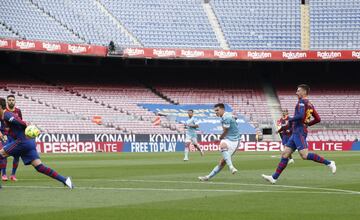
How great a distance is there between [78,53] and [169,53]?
7734 mm

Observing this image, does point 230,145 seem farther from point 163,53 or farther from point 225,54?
point 225,54

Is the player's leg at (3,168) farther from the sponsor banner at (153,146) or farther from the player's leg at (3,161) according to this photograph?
the sponsor banner at (153,146)

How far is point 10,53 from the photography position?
2461 inches

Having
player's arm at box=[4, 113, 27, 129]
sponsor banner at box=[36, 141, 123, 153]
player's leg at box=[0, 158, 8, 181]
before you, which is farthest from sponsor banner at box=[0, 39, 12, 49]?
player's arm at box=[4, 113, 27, 129]

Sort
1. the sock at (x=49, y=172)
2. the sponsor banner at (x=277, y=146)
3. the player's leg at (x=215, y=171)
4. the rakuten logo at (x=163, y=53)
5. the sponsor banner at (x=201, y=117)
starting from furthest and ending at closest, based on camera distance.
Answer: the rakuten logo at (x=163, y=53), the sponsor banner at (x=201, y=117), the sponsor banner at (x=277, y=146), the player's leg at (x=215, y=171), the sock at (x=49, y=172)

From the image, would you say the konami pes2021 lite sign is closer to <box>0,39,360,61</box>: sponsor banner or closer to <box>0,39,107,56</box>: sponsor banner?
<box>0,39,360,61</box>: sponsor banner

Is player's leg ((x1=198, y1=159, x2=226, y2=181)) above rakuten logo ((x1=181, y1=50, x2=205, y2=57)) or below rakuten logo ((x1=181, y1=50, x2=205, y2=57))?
below

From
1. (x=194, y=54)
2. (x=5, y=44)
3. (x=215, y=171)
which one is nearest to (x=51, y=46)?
(x=5, y=44)

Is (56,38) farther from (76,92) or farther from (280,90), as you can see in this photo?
(280,90)

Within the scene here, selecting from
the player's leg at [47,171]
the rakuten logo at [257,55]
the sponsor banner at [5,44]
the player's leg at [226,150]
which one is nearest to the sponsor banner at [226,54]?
the rakuten logo at [257,55]

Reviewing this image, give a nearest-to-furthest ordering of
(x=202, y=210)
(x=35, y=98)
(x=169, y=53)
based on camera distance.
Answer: (x=202, y=210) < (x=35, y=98) < (x=169, y=53)

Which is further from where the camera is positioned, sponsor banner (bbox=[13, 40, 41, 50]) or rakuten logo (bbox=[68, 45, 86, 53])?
rakuten logo (bbox=[68, 45, 86, 53])

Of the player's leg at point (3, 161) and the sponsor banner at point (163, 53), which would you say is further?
the sponsor banner at point (163, 53)

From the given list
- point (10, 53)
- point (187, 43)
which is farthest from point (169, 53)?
point (10, 53)
